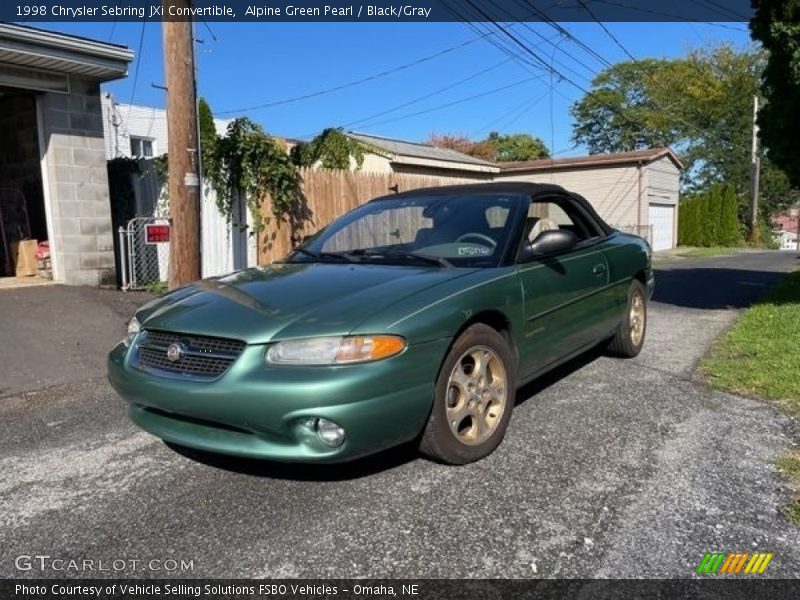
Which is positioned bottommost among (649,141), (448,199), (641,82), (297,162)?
(448,199)

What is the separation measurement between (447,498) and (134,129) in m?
23.7

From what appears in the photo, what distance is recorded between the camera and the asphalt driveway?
2680mm

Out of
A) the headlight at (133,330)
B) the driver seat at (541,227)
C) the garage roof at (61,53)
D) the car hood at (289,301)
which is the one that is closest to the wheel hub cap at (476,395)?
the car hood at (289,301)

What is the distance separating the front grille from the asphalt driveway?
638mm

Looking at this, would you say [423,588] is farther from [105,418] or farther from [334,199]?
[334,199]

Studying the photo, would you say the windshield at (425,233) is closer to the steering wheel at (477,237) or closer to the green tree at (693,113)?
the steering wheel at (477,237)

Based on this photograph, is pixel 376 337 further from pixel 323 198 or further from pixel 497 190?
pixel 323 198

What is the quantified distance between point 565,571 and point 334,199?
9.28m

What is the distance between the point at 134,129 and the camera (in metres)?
23.6

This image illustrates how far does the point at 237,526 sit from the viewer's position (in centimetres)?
295

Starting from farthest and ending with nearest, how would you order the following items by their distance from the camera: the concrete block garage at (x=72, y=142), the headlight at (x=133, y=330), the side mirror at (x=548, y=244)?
the concrete block garage at (x=72, y=142), the side mirror at (x=548, y=244), the headlight at (x=133, y=330)

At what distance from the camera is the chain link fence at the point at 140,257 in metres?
9.70

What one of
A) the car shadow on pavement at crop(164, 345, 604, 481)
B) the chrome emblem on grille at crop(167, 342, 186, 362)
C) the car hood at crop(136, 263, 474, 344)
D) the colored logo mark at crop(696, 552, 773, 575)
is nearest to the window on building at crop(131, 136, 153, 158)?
the car hood at crop(136, 263, 474, 344)

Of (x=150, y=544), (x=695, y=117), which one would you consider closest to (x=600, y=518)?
(x=150, y=544)
